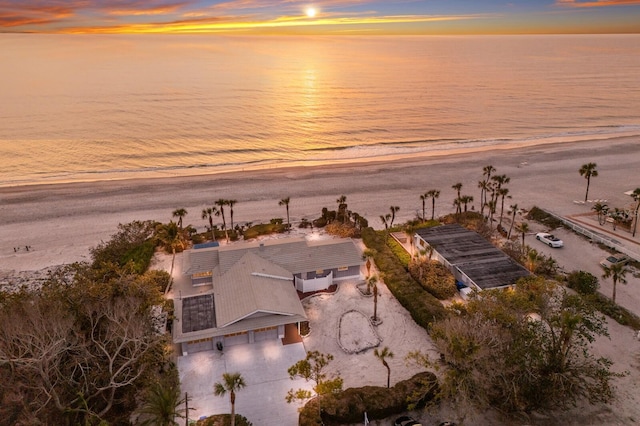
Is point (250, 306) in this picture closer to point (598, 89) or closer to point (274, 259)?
point (274, 259)

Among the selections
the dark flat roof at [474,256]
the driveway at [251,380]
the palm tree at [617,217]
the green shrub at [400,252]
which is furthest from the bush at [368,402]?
the palm tree at [617,217]

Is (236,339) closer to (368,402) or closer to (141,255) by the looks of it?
(368,402)

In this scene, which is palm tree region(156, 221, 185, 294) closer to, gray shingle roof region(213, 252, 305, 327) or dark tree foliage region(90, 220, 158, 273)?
dark tree foliage region(90, 220, 158, 273)

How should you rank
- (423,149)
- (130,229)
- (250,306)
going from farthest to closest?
(423,149) → (130,229) → (250,306)

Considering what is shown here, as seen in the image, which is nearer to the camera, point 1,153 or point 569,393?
point 569,393

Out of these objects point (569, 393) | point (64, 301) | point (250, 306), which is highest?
point (64, 301)

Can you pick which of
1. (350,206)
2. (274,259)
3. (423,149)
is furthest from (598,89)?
(274,259)

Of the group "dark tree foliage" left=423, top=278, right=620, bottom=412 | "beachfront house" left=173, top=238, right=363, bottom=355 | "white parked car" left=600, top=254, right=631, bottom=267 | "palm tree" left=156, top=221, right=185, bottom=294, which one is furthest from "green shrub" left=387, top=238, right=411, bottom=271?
"palm tree" left=156, top=221, right=185, bottom=294
